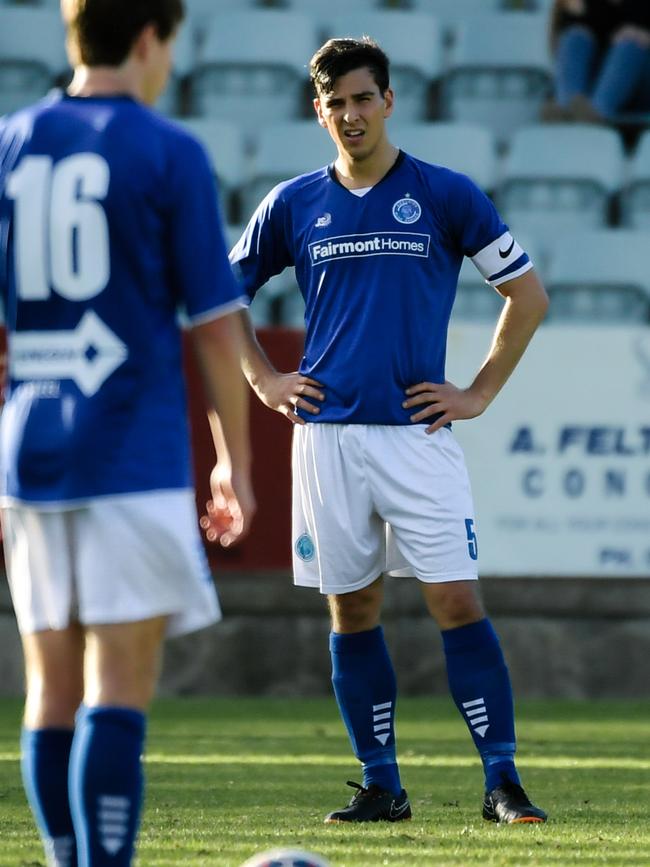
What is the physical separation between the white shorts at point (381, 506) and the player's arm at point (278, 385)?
7 centimetres

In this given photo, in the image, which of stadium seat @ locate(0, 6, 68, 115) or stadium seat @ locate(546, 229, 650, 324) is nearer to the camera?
stadium seat @ locate(546, 229, 650, 324)

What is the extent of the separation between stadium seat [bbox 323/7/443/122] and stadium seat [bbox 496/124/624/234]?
104 cm

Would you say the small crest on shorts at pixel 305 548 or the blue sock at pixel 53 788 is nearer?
the blue sock at pixel 53 788

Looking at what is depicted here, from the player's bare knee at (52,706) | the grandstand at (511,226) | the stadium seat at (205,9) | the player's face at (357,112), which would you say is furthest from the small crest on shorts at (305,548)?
the stadium seat at (205,9)

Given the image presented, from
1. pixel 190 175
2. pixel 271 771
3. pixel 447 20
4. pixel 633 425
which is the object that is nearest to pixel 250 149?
pixel 447 20

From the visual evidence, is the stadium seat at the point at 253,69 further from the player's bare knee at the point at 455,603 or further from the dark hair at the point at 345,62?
the player's bare knee at the point at 455,603

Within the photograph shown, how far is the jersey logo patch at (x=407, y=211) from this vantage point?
16.2ft

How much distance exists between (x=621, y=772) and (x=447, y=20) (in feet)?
28.0

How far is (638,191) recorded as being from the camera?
12.1 metres

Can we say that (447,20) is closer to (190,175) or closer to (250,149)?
(250,149)

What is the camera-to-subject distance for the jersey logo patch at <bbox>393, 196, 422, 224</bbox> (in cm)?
493

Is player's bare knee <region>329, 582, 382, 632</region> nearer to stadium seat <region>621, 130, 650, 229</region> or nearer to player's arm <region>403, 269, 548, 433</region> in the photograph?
player's arm <region>403, 269, 548, 433</region>

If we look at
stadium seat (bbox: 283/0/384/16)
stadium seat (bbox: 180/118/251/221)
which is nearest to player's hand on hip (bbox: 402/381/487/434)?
stadium seat (bbox: 180/118/251/221)

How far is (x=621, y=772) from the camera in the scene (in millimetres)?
6219
